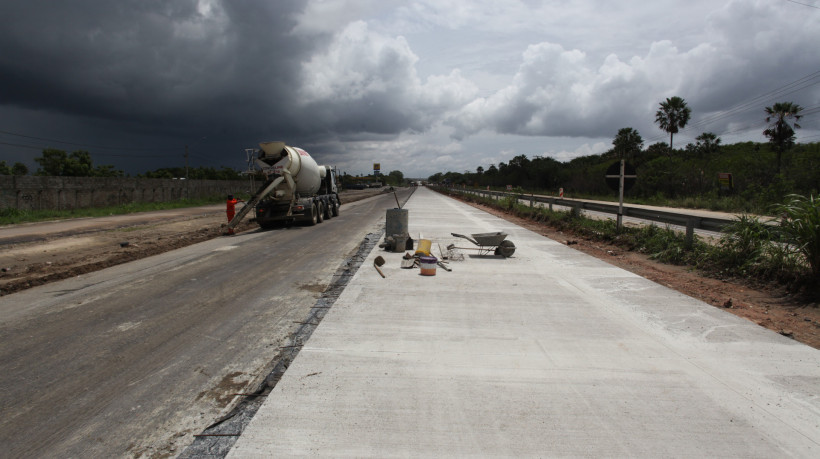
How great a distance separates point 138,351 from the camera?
4.70 m

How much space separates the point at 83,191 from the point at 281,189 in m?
19.5

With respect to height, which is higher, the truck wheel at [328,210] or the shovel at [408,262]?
the truck wheel at [328,210]

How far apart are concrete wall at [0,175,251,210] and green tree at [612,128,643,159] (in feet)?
175

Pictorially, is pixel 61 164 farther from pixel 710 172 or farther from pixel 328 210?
pixel 710 172

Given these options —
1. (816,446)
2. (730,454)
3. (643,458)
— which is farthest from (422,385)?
(816,446)

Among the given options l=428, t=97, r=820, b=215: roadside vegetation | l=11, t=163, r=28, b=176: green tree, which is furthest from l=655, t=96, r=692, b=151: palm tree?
l=11, t=163, r=28, b=176: green tree

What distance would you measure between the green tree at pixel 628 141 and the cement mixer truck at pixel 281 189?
52.9m

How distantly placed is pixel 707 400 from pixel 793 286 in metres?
4.91

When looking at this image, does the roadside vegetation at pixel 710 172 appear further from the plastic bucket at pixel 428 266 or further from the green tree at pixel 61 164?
the green tree at pixel 61 164

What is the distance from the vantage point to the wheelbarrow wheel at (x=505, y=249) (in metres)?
10.0

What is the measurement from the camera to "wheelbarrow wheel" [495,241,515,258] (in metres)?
10.0

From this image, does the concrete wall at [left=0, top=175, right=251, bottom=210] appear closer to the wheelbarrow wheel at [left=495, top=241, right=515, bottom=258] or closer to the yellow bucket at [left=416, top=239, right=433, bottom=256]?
the yellow bucket at [left=416, top=239, right=433, bottom=256]

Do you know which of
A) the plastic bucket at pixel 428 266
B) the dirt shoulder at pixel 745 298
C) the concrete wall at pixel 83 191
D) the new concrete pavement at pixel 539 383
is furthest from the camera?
the concrete wall at pixel 83 191

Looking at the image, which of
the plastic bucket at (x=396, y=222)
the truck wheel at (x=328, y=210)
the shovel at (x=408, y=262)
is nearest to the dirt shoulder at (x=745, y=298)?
the shovel at (x=408, y=262)
